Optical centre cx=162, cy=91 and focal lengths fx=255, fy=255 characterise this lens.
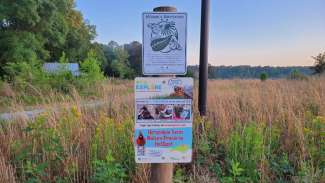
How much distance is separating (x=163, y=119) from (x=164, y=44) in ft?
1.52

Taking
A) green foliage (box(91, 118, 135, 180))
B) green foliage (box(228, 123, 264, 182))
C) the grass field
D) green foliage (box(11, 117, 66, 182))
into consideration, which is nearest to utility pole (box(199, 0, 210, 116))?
the grass field

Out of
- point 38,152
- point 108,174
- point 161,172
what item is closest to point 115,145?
point 108,174

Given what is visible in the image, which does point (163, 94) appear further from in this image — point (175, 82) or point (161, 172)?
point (161, 172)

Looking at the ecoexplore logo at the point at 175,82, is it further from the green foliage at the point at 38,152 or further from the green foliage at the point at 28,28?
the green foliage at the point at 28,28

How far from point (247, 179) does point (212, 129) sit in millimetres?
943

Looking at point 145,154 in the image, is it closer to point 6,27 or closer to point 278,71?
point 278,71

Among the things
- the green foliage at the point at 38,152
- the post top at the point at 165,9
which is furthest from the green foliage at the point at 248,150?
the green foliage at the point at 38,152

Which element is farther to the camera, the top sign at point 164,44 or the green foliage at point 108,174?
the green foliage at point 108,174

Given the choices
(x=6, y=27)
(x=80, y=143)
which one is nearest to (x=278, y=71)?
(x=80, y=143)

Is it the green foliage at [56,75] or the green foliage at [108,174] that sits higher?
the green foliage at [56,75]

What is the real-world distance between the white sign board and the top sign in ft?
0.24

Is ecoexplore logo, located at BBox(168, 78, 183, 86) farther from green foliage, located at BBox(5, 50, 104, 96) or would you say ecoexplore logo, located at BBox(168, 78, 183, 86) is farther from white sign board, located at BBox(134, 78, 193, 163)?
green foliage, located at BBox(5, 50, 104, 96)

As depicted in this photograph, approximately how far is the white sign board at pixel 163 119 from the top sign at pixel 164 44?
7cm

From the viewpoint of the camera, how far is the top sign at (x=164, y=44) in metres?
1.57
